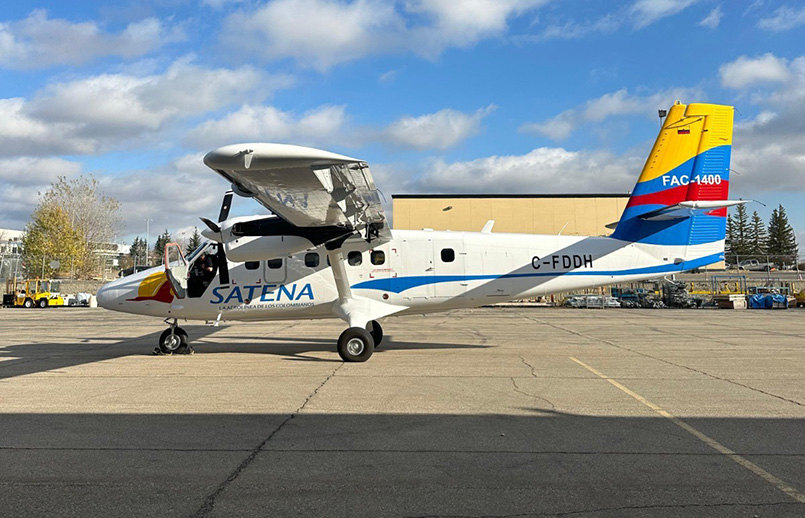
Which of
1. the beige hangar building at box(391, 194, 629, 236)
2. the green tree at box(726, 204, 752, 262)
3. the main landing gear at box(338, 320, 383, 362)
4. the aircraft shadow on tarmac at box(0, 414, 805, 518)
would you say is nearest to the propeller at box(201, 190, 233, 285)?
the main landing gear at box(338, 320, 383, 362)

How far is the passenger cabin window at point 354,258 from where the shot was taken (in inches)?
479

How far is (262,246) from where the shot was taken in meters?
10.9

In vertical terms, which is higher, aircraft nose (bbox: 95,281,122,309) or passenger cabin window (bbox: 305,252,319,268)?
passenger cabin window (bbox: 305,252,319,268)

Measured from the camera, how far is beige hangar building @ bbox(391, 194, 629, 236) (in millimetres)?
49844

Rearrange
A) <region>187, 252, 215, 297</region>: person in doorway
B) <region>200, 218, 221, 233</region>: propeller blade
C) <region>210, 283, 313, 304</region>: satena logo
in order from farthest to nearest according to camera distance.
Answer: <region>187, 252, 215, 297</region>: person in doorway
<region>210, 283, 313, 304</region>: satena logo
<region>200, 218, 221, 233</region>: propeller blade

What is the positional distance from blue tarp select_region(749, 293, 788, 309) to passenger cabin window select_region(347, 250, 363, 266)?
107 ft

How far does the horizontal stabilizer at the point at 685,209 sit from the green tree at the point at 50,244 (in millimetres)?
62262

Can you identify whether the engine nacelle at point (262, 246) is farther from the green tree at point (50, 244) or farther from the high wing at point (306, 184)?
the green tree at point (50, 244)

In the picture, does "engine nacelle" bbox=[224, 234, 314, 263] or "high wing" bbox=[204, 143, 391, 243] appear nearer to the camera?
"high wing" bbox=[204, 143, 391, 243]

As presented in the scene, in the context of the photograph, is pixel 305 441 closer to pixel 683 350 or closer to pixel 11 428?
pixel 11 428

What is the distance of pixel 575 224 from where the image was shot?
50125 millimetres

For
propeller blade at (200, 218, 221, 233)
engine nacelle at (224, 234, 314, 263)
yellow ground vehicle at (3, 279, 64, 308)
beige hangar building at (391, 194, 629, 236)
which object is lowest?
yellow ground vehicle at (3, 279, 64, 308)

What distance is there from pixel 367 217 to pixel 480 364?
374cm

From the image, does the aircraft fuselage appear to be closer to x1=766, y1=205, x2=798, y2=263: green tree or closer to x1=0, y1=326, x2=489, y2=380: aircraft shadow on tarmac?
x1=0, y1=326, x2=489, y2=380: aircraft shadow on tarmac
